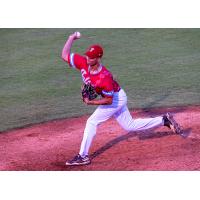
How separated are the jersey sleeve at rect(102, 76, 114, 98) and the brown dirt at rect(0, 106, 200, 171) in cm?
110

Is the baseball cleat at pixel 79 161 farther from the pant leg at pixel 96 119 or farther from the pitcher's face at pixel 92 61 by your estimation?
the pitcher's face at pixel 92 61

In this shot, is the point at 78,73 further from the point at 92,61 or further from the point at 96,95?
the point at 92,61

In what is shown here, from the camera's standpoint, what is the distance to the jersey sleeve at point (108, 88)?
8250 mm

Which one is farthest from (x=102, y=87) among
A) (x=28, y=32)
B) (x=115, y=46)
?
(x=28, y=32)

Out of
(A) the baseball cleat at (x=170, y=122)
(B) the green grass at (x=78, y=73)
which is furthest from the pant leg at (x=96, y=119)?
(B) the green grass at (x=78, y=73)

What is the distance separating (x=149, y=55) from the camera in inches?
610

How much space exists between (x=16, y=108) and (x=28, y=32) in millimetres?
6703

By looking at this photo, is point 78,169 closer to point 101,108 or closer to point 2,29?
point 101,108

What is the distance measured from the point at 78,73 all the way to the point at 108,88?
243 inches

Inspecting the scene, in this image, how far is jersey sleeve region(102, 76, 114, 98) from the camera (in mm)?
8250

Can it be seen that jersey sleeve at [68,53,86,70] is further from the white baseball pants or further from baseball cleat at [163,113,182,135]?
baseball cleat at [163,113,182,135]

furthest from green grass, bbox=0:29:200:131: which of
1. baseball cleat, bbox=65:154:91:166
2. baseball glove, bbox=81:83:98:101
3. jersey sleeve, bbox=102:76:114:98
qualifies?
jersey sleeve, bbox=102:76:114:98

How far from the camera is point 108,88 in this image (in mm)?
8258

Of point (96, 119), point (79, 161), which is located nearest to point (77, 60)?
point (96, 119)
